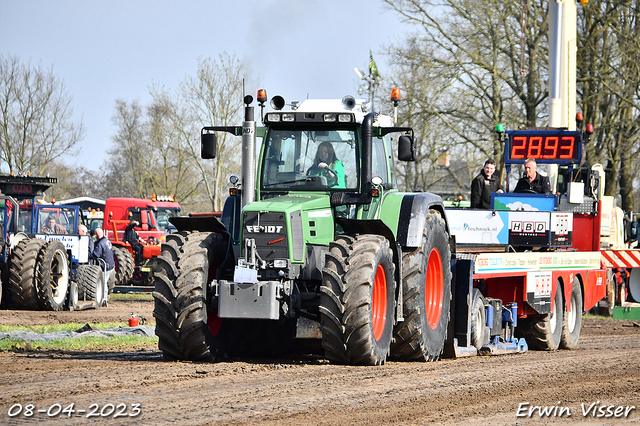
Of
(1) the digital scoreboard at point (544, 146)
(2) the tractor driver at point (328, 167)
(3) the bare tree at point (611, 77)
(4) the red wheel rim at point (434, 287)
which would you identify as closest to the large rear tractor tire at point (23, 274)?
(1) the digital scoreboard at point (544, 146)

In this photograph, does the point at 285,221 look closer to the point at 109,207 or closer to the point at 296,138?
the point at 296,138

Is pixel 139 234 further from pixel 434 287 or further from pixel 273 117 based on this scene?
pixel 273 117

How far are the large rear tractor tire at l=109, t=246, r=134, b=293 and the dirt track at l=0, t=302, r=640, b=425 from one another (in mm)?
13733

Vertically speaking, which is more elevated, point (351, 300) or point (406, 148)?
point (406, 148)

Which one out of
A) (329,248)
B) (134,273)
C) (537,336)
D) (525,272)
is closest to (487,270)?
(525,272)

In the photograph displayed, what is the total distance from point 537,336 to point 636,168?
84.4ft

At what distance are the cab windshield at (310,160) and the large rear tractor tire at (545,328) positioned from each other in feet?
15.3

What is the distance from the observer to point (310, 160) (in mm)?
9188

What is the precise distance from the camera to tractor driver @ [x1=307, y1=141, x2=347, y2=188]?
912cm

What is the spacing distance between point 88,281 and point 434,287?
1119cm

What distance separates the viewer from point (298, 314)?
28.5 feet

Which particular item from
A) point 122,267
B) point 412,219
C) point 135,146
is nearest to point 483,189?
point 412,219

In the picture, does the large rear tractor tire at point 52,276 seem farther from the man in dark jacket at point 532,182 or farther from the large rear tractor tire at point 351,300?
the large rear tractor tire at point 351,300

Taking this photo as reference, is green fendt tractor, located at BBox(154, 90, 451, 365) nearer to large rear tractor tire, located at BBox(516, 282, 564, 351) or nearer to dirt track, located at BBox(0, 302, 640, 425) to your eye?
dirt track, located at BBox(0, 302, 640, 425)
